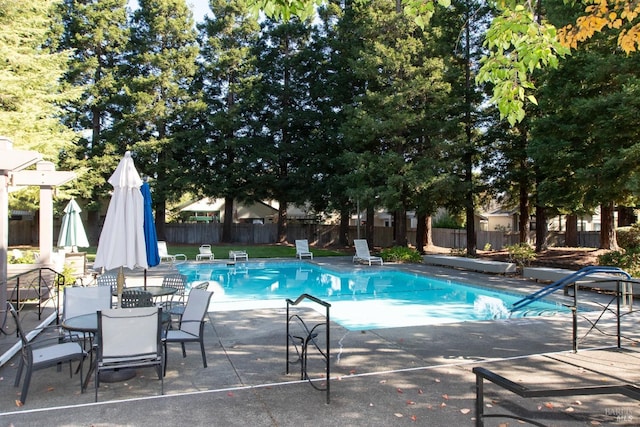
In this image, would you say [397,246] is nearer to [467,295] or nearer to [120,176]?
[467,295]

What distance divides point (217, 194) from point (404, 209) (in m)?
12.8

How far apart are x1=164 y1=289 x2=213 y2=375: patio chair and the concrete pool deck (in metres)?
0.34

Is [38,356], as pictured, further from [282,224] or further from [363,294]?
[282,224]

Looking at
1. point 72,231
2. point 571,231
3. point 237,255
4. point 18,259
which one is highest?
point 72,231

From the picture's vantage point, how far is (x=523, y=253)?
50.4 ft

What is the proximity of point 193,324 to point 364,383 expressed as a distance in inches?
91.5

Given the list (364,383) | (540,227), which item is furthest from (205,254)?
(364,383)

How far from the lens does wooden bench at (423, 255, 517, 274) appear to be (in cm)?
1466

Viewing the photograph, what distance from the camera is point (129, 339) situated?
450 centimetres

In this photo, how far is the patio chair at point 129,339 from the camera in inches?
173

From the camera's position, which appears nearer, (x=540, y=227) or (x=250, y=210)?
(x=540, y=227)

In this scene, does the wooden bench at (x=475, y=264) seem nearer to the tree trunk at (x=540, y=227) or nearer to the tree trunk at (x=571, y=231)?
the tree trunk at (x=540, y=227)

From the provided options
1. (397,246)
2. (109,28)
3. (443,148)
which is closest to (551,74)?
(443,148)

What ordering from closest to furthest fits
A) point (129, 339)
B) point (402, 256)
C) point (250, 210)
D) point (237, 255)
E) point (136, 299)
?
point (129, 339) → point (136, 299) → point (402, 256) → point (237, 255) → point (250, 210)
